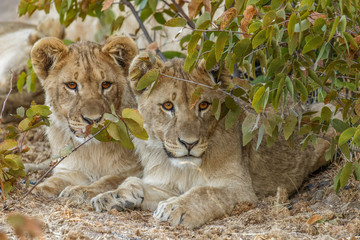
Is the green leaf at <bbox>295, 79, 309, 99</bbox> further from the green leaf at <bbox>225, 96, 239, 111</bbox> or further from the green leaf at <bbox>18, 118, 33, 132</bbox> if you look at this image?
the green leaf at <bbox>18, 118, 33, 132</bbox>

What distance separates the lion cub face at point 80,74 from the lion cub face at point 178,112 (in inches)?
14.9

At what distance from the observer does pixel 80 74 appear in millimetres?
4043

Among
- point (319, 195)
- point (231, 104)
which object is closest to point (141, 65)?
point (231, 104)

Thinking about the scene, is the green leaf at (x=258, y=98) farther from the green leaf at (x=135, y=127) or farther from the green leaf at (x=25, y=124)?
the green leaf at (x=25, y=124)

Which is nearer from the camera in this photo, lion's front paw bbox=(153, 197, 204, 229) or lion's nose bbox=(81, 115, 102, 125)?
lion's front paw bbox=(153, 197, 204, 229)

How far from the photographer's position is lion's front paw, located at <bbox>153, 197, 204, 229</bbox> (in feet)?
10.4

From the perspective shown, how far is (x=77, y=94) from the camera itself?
4008 millimetres

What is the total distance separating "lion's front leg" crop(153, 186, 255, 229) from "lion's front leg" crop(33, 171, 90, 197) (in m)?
1.05

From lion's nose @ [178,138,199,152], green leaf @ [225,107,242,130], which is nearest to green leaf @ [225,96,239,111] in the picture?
green leaf @ [225,107,242,130]

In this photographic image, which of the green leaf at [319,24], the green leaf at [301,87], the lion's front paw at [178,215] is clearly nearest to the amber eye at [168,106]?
the lion's front paw at [178,215]

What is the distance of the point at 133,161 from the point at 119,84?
627 mm

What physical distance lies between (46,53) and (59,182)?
38.8 inches

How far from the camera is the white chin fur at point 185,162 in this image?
352 centimetres

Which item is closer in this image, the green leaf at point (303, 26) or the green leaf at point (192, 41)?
the green leaf at point (303, 26)
